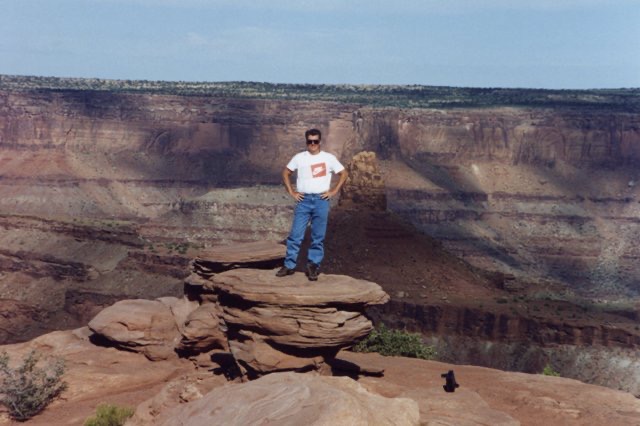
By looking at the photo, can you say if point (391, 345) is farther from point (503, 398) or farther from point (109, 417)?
point (109, 417)

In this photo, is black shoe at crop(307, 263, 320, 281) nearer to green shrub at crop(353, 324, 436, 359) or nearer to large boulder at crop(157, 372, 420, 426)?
large boulder at crop(157, 372, 420, 426)

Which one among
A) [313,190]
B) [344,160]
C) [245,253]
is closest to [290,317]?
[313,190]

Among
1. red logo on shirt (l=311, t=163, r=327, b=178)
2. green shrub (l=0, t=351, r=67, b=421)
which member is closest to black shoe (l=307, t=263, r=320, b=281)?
red logo on shirt (l=311, t=163, r=327, b=178)

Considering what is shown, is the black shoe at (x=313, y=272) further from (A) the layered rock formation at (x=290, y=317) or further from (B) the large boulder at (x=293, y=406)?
(B) the large boulder at (x=293, y=406)

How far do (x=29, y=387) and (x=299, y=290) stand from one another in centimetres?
795

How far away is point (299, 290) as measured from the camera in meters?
19.6

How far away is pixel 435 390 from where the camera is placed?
20828mm

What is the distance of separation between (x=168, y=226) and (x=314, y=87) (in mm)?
90409

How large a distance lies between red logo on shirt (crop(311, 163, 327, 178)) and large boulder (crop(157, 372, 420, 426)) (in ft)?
15.2

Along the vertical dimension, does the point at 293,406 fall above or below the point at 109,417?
above

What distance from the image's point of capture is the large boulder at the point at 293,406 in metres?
15.0

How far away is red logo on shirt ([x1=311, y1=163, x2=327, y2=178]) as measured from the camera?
20.0m

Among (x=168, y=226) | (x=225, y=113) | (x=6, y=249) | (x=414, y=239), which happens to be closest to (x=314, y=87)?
(x=225, y=113)

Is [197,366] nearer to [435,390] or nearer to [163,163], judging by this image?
[435,390]
